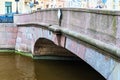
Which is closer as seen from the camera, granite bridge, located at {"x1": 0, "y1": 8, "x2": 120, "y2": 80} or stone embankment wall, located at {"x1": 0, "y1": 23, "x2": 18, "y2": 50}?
granite bridge, located at {"x1": 0, "y1": 8, "x2": 120, "y2": 80}

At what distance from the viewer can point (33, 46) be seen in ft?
69.4

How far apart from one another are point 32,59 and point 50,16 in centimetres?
658

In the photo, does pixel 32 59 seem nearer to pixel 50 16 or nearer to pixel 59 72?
pixel 59 72

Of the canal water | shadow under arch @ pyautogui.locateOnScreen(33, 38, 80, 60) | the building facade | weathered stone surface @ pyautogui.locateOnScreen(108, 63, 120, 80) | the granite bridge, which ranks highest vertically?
the building facade

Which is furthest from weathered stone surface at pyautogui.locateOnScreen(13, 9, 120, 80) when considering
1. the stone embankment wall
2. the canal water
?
the stone embankment wall

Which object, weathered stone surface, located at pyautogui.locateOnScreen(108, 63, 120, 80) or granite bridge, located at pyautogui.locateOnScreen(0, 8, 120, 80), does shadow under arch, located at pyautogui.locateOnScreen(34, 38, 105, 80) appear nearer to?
granite bridge, located at pyautogui.locateOnScreen(0, 8, 120, 80)

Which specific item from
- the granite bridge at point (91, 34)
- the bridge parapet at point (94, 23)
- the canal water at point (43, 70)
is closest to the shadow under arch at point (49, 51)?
the canal water at point (43, 70)

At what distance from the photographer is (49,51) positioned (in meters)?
21.0

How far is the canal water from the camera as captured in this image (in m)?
16.9

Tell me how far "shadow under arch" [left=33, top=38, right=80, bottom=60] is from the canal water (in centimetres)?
42

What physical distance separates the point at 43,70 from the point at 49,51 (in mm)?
2585

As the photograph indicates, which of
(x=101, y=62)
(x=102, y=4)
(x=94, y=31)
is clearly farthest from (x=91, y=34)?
(x=102, y=4)

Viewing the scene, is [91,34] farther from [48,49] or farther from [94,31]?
[48,49]

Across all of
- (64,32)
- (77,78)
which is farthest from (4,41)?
(64,32)
